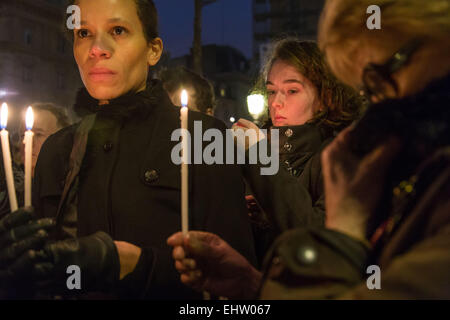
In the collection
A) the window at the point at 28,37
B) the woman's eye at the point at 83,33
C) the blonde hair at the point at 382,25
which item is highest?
the window at the point at 28,37

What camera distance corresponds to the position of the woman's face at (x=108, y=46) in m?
1.61

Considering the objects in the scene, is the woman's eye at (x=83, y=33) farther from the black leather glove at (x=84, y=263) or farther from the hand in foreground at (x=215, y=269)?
the hand in foreground at (x=215, y=269)

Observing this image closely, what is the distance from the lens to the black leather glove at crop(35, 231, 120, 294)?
3.85 feet

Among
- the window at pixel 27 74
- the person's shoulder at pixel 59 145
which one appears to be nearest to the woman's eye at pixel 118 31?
the person's shoulder at pixel 59 145

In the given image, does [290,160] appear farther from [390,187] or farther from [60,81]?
[60,81]

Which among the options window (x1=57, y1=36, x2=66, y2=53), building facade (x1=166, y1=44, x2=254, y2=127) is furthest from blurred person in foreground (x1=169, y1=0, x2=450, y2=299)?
building facade (x1=166, y1=44, x2=254, y2=127)

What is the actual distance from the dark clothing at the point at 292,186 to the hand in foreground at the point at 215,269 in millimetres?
299

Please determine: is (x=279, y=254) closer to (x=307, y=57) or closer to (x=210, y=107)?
(x=307, y=57)

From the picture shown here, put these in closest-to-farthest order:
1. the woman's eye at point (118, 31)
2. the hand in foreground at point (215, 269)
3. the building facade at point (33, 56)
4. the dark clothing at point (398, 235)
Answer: the dark clothing at point (398, 235)
the hand in foreground at point (215, 269)
the woman's eye at point (118, 31)
the building facade at point (33, 56)

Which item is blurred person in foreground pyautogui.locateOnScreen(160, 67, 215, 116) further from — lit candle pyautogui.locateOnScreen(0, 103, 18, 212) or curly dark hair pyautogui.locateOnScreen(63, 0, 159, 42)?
lit candle pyautogui.locateOnScreen(0, 103, 18, 212)

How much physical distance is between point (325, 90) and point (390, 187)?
4.81 feet

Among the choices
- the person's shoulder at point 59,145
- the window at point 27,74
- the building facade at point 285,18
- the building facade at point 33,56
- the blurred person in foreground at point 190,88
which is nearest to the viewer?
the person's shoulder at point 59,145

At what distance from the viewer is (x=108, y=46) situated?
5.28 feet

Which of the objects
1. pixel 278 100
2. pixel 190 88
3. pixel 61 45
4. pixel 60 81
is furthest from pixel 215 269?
pixel 61 45
